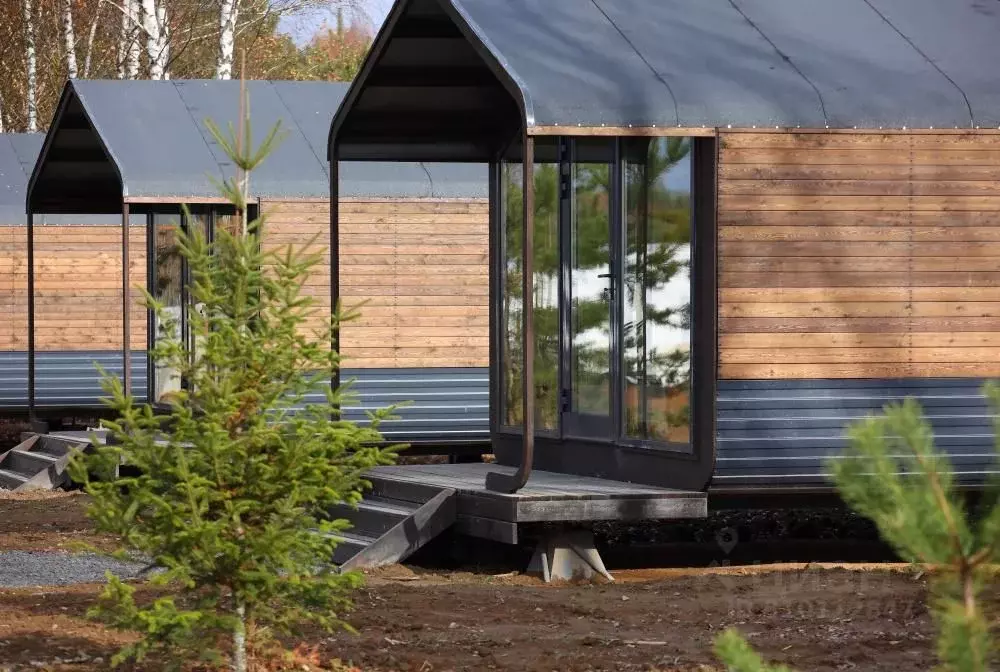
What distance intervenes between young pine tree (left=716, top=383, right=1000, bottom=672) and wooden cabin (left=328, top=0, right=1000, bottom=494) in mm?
5396

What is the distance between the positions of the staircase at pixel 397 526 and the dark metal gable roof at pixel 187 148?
415cm

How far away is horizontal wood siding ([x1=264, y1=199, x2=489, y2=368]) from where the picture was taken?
13289mm

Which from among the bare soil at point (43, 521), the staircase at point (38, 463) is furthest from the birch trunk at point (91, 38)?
the bare soil at point (43, 521)

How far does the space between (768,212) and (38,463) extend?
8.58 m

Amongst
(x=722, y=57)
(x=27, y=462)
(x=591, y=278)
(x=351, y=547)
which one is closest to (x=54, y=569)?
(x=351, y=547)

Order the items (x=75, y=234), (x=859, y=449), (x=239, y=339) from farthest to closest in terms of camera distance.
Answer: (x=75, y=234)
(x=239, y=339)
(x=859, y=449)

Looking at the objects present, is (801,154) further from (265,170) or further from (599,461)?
(265,170)

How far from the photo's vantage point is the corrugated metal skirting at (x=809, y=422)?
28.0ft

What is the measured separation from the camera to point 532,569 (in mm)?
8820

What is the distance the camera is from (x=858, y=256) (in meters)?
8.66

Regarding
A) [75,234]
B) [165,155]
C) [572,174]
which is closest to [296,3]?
[75,234]

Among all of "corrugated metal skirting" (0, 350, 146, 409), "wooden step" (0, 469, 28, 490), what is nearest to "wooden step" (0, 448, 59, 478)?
"wooden step" (0, 469, 28, 490)

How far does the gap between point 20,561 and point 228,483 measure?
488cm

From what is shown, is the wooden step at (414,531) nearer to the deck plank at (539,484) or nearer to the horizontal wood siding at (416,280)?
the deck plank at (539,484)
